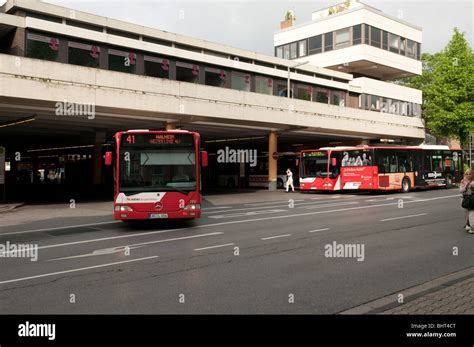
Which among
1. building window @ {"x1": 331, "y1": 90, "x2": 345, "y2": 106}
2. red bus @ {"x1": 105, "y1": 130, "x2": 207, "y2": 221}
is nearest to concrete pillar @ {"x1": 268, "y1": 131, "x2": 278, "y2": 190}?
building window @ {"x1": 331, "y1": 90, "x2": 345, "y2": 106}

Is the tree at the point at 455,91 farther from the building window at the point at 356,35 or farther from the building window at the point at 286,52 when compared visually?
the building window at the point at 286,52

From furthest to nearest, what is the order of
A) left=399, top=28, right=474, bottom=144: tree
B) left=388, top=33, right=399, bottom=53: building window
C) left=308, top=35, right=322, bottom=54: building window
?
left=308, top=35, right=322, bottom=54: building window
left=388, top=33, right=399, bottom=53: building window
left=399, top=28, right=474, bottom=144: tree

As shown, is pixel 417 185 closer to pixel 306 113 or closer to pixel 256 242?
pixel 306 113

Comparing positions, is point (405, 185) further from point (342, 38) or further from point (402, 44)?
point (402, 44)

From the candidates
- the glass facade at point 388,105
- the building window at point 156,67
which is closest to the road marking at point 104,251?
the building window at point 156,67

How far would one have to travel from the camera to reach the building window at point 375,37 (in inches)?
1731

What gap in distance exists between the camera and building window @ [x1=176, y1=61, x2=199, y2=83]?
31.8m

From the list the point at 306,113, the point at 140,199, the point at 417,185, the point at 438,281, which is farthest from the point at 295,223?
the point at 306,113

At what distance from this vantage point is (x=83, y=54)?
27.6 metres

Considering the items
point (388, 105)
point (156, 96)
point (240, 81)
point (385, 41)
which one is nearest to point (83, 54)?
point (156, 96)

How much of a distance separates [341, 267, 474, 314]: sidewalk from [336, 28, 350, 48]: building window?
4146cm

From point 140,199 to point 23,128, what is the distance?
2165cm

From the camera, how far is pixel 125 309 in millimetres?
5488

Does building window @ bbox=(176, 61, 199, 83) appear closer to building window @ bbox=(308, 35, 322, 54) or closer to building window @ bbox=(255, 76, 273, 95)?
building window @ bbox=(255, 76, 273, 95)
